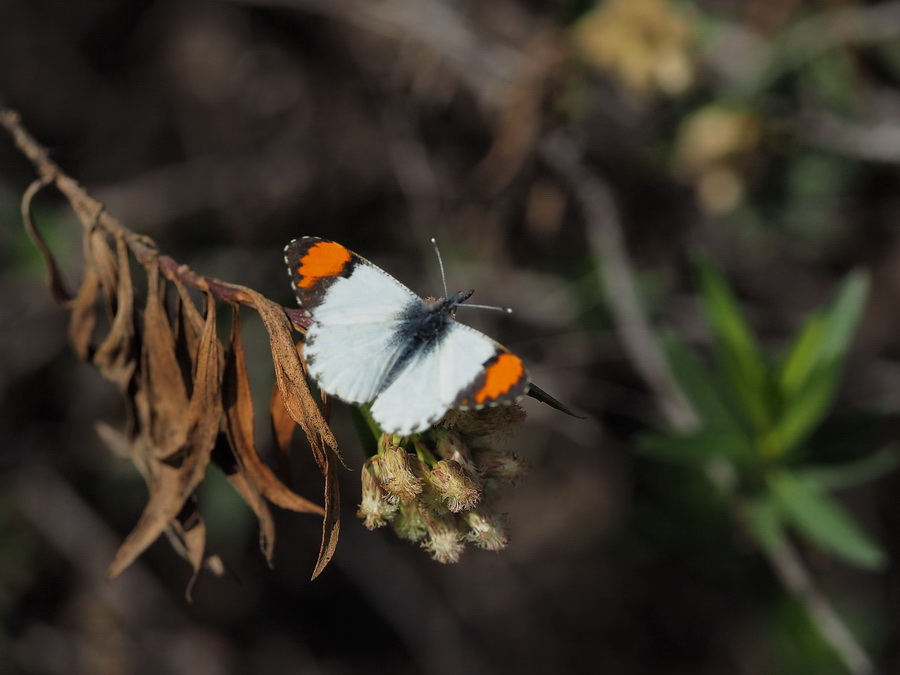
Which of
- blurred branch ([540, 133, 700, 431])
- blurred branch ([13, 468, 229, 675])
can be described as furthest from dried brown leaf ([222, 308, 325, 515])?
blurred branch ([13, 468, 229, 675])

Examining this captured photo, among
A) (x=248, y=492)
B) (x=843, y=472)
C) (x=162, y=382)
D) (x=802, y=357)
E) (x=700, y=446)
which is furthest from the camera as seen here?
(x=843, y=472)

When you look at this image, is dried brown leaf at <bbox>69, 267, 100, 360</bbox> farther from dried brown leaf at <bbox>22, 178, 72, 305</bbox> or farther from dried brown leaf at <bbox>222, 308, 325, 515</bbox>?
dried brown leaf at <bbox>222, 308, 325, 515</bbox>

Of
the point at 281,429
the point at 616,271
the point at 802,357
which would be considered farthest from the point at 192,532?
the point at 616,271

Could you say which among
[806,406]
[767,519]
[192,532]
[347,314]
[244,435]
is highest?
[347,314]

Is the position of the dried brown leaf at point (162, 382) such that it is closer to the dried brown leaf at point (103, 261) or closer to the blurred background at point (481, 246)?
the dried brown leaf at point (103, 261)

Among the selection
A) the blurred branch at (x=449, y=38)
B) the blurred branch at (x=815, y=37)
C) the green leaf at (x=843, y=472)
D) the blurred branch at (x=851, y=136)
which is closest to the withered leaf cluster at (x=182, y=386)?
the green leaf at (x=843, y=472)

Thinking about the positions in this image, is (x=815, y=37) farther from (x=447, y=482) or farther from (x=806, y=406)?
(x=447, y=482)
